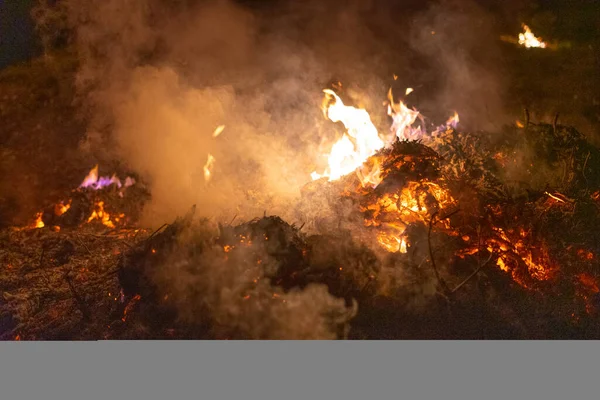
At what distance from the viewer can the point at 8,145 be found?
6973 millimetres

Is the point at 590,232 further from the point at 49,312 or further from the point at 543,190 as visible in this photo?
the point at 49,312

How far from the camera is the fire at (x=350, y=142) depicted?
6.88m

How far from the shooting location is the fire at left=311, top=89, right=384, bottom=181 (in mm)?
6879

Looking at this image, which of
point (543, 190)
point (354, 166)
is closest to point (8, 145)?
point (354, 166)

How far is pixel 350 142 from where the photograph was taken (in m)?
7.03

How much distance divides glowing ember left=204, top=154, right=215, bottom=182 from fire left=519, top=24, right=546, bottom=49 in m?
5.00

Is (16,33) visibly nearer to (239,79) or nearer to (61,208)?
(61,208)

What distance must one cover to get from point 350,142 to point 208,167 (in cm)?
192

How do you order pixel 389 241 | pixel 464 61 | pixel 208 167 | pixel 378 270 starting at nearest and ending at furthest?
pixel 378 270 < pixel 389 241 < pixel 208 167 < pixel 464 61

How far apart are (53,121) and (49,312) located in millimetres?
3042

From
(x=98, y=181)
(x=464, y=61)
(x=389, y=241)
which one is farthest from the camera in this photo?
(x=464, y=61)

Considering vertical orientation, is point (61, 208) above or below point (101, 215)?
above

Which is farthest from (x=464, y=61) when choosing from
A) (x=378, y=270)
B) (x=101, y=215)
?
(x=101, y=215)

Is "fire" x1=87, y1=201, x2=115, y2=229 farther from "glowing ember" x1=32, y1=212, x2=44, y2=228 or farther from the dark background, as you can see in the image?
the dark background
